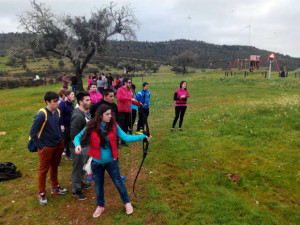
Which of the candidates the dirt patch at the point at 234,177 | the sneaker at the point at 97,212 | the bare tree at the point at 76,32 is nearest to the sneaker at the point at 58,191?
the sneaker at the point at 97,212

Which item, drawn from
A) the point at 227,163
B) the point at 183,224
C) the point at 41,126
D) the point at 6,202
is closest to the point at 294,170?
the point at 227,163

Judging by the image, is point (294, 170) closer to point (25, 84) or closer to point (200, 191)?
point (200, 191)

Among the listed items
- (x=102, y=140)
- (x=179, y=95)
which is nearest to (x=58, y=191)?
(x=102, y=140)

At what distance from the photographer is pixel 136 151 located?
7098 mm

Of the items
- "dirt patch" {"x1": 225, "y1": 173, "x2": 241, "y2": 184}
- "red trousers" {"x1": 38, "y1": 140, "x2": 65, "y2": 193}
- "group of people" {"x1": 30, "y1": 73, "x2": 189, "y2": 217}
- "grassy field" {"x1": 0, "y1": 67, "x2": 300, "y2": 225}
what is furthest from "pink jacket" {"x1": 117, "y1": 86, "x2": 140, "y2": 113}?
"dirt patch" {"x1": 225, "y1": 173, "x2": 241, "y2": 184}

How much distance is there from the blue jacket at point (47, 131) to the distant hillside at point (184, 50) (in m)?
53.7

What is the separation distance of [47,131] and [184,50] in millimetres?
111875

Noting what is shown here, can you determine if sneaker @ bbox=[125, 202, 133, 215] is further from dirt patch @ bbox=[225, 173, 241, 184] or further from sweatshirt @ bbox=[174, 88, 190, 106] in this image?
sweatshirt @ bbox=[174, 88, 190, 106]

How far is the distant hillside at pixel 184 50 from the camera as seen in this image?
221 feet

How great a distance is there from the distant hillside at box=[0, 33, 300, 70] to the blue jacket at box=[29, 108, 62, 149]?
53.7 meters

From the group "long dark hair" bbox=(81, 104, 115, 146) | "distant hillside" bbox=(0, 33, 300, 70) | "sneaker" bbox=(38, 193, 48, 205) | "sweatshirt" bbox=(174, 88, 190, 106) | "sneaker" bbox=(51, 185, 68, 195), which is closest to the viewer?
"long dark hair" bbox=(81, 104, 115, 146)

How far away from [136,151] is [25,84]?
31.1 meters

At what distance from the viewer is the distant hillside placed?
67250 mm

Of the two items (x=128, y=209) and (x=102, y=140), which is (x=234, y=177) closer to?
(x=128, y=209)
